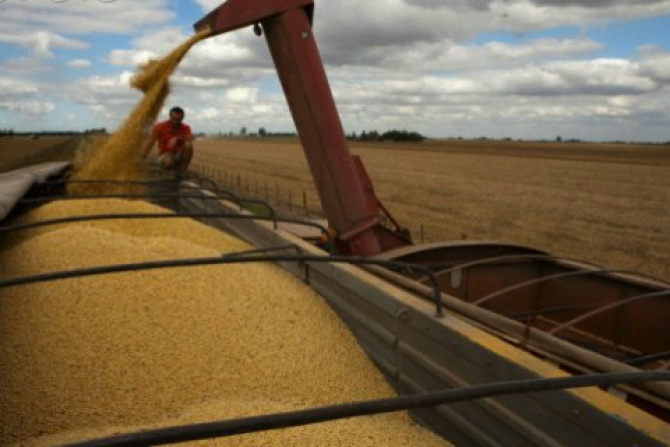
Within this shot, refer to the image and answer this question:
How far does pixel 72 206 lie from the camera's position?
4887 millimetres

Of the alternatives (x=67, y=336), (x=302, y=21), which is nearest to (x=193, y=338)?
(x=67, y=336)

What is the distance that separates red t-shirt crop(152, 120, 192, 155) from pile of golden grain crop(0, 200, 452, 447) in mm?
4033

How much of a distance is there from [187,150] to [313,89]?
473cm

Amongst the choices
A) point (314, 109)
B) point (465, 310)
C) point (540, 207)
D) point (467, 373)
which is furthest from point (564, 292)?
point (540, 207)

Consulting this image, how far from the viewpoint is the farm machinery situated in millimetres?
1656

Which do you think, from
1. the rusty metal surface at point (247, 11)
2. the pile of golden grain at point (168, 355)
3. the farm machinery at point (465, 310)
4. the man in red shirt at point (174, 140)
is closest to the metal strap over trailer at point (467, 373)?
the farm machinery at point (465, 310)

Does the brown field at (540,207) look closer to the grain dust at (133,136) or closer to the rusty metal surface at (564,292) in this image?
the rusty metal surface at (564,292)

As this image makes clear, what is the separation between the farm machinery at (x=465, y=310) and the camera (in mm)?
1656

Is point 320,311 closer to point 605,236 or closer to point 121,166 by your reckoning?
point 121,166

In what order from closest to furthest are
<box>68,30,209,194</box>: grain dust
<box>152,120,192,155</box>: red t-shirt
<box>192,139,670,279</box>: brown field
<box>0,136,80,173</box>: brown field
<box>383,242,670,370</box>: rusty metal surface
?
<box>383,242,670,370</box>: rusty metal surface, <box>68,30,209,194</box>: grain dust, <box>152,120,192,155</box>: red t-shirt, <box>192,139,670,279</box>: brown field, <box>0,136,80,173</box>: brown field

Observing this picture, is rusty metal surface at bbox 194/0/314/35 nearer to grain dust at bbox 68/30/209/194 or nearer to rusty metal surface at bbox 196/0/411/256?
rusty metal surface at bbox 196/0/411/256

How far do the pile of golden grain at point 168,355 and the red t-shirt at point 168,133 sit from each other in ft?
13.2

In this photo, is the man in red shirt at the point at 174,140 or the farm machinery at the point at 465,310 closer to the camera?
the farm machinery at the point at 465,310

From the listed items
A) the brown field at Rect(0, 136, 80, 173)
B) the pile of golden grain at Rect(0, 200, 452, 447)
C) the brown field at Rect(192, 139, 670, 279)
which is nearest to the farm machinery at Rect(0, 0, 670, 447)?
the pile of golden grain at Rect(0, 200, 452, 447)
